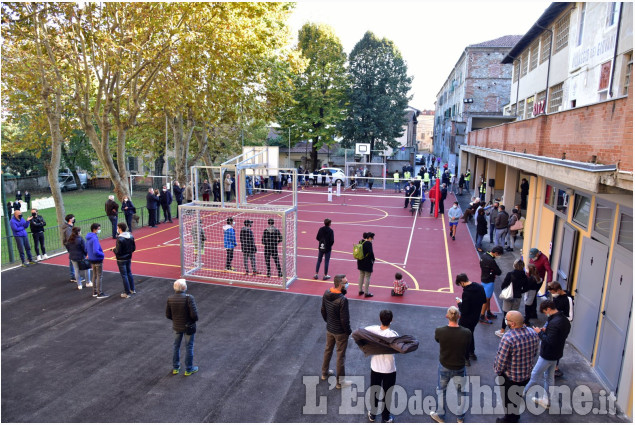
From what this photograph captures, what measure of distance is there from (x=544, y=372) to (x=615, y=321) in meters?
1.44

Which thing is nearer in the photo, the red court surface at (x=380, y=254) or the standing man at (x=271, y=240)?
the standing man at (x=271, y=240)

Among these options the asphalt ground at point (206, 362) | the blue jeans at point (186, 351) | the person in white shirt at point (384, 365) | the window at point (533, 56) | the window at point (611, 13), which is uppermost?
the window at point (533, 56)

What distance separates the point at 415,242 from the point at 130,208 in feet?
40.0

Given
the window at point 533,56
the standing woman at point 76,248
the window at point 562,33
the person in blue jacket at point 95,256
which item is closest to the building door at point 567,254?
the window at point 562,33

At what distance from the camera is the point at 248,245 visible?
40.5 ft

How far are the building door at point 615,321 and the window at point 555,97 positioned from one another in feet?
44.2

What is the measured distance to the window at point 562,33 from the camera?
1753 cm

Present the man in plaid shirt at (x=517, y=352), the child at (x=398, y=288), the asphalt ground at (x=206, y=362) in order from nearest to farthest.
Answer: the man in plaid shirt at (x=517, y=352), the asphalt ground at (x=206, y=362), the child at (x=398, y=288)

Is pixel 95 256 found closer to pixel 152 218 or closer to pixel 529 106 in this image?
pixel 152 218

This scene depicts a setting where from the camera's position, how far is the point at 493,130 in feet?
62.1

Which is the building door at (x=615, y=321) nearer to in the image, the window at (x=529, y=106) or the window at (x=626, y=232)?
the window at (x=626, y=232)

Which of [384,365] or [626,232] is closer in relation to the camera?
[384,365]

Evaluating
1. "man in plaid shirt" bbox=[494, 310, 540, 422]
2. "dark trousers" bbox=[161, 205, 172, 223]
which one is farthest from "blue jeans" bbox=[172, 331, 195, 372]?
"dark trousers" bbox=[161, 205, 172, 223]

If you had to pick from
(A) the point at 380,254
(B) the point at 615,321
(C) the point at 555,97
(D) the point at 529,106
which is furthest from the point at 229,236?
(D) the point at 529,106
